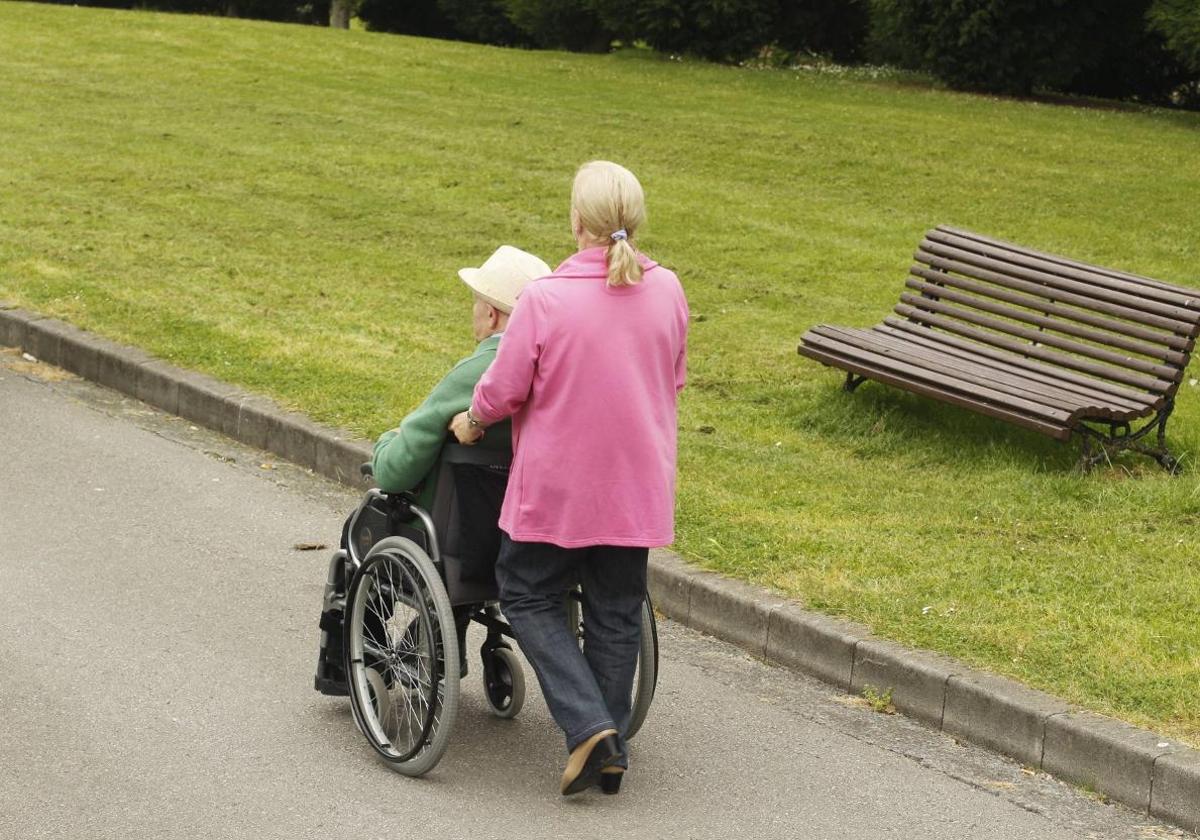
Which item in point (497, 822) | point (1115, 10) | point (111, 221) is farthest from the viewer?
point (1115, 10)

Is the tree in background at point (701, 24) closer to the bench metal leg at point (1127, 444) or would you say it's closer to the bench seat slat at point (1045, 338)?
the bench seat slat at point (1045, 338)

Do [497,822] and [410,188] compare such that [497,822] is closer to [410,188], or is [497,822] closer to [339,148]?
[410,188]

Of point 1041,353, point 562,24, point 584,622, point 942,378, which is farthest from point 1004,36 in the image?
point 584,622

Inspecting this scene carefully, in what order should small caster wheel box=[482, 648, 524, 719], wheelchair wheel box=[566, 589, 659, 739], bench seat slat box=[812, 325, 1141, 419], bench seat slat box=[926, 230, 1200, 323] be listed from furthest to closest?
bench seat slat box=[926, 230, 1200, 323]
bench seat slat box=[812, 325, 1141, 419]
small caster wheel box=[482, 648, 524, 719]
wheelchair wheel box=[566, 589, 659, 739]

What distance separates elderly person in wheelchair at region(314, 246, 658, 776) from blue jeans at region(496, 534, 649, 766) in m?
0.14

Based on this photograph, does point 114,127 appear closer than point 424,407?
No

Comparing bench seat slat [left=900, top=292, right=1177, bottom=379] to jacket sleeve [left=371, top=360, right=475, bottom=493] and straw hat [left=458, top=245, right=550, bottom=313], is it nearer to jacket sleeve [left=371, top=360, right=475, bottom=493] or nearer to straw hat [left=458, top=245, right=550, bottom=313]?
straw hat [left=458, top=245, right=550, bottom=313]

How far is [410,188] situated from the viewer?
15.0 m

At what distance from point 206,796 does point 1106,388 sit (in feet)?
17.1

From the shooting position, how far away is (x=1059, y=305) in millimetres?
9211

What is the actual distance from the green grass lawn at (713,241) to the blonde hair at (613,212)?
1960 mm

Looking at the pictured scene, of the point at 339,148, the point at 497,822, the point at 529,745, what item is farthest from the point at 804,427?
the point at 339,148

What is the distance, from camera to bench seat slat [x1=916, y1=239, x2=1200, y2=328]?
8414mm

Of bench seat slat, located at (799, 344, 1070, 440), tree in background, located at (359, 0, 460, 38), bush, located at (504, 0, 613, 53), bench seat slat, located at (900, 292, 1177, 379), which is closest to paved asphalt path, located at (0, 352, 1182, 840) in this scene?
bench seat slat, located at (799, 344, 1070, 440)
